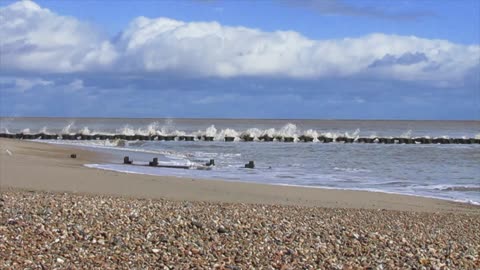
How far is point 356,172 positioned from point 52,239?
60.2 ft

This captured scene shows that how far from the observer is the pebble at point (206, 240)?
759 centimetres

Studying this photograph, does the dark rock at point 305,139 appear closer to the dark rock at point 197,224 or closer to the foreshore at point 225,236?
the foreshore at point 225,236

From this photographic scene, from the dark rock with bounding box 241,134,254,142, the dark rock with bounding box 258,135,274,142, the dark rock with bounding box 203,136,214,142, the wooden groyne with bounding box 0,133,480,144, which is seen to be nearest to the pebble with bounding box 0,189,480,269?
the dark rock with bounding box 203,136,214,142

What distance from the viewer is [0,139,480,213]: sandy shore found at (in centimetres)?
1541

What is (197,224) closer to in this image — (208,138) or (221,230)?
(221,230)

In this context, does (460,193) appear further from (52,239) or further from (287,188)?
(52,239)

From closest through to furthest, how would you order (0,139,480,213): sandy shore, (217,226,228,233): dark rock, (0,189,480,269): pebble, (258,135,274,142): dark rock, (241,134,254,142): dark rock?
(0,189,480,269): pebble → (217,226,228,233): dark rock → (0,139,480,213): sandy shore → (241,134,254,142): dark rock → (258,135,274,142): dark rock

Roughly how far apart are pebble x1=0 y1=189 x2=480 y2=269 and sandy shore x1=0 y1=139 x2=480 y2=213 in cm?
399

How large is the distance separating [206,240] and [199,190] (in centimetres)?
843

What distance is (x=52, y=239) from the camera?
8.08 meters

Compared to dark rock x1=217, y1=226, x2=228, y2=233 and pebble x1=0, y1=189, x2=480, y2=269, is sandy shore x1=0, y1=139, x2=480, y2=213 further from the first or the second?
dark rock x1=217, y1=226, x2=228, y2=233

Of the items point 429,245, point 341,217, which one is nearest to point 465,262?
point 429,245

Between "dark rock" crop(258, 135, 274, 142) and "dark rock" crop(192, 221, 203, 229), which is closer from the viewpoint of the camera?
"dark rock" crop(192, 221, 203, 229)

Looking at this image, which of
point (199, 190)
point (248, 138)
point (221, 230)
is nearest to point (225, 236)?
point (221, 230)
